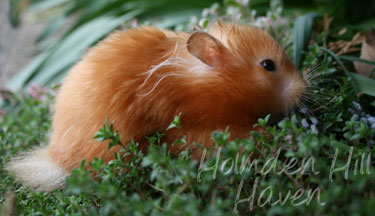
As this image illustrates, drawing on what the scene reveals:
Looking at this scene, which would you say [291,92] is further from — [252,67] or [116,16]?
[116,16]

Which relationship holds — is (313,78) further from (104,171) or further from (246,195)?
(104,171)

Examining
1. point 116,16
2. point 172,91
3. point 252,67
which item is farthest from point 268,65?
point 116,16

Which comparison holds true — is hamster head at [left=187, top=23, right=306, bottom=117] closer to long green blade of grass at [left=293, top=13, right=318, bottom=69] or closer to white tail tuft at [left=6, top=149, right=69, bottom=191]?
long green blade of grass at [left=293, top=13, right=318, bottom=69]

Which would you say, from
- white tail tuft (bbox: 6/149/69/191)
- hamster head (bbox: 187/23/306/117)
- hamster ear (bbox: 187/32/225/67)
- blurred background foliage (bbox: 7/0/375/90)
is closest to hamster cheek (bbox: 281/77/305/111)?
hamster head (bbox: 187/23/306/117)

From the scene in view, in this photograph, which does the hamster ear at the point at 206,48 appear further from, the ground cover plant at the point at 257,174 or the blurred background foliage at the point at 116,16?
the blurred background foliage at the point at 116,16

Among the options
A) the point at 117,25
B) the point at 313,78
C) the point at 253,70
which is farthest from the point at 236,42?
the point at 117,25

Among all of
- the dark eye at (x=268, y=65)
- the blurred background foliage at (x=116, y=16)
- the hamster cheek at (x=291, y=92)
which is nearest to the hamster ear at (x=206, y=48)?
the dark eye at (x=268, y=65)
